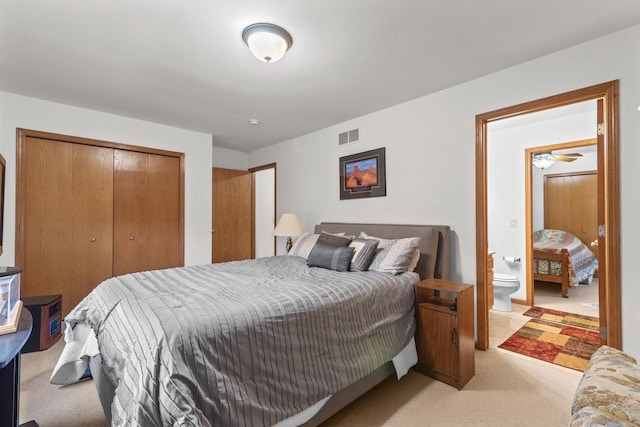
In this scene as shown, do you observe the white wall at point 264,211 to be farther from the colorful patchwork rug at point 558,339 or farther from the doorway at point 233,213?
the colorful patchwork rug at point 558,339

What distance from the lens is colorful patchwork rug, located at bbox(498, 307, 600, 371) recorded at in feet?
8.40

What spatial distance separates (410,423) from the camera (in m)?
1.77

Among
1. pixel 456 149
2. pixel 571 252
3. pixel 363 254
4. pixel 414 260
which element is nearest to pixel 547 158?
pixel 571 252

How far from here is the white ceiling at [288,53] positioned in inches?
72.4

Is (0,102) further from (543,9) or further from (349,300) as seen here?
(543,9)

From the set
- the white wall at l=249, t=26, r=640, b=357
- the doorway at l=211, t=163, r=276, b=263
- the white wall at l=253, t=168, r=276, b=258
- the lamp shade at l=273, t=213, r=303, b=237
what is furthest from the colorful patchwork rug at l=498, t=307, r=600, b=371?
the white wall at l=253, t=168, r=276, b=258

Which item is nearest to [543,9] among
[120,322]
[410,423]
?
[410,423]

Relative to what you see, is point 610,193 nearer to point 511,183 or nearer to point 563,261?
point 511,183

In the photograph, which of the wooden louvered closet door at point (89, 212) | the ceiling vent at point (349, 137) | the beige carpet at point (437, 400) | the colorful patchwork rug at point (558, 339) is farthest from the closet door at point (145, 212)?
the colorful patchwork rug at point (558, 339)

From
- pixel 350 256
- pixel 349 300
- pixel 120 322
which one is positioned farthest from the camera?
pixel 350 256

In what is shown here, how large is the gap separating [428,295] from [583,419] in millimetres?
1534

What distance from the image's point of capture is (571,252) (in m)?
4.59

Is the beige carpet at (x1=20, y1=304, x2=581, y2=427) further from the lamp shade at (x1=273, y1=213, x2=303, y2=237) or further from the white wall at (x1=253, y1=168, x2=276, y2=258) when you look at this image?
the white wall at (x1=253, y1=168, x2=276, y2=258)

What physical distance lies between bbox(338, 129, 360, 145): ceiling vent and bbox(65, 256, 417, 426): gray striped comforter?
2086 mm
